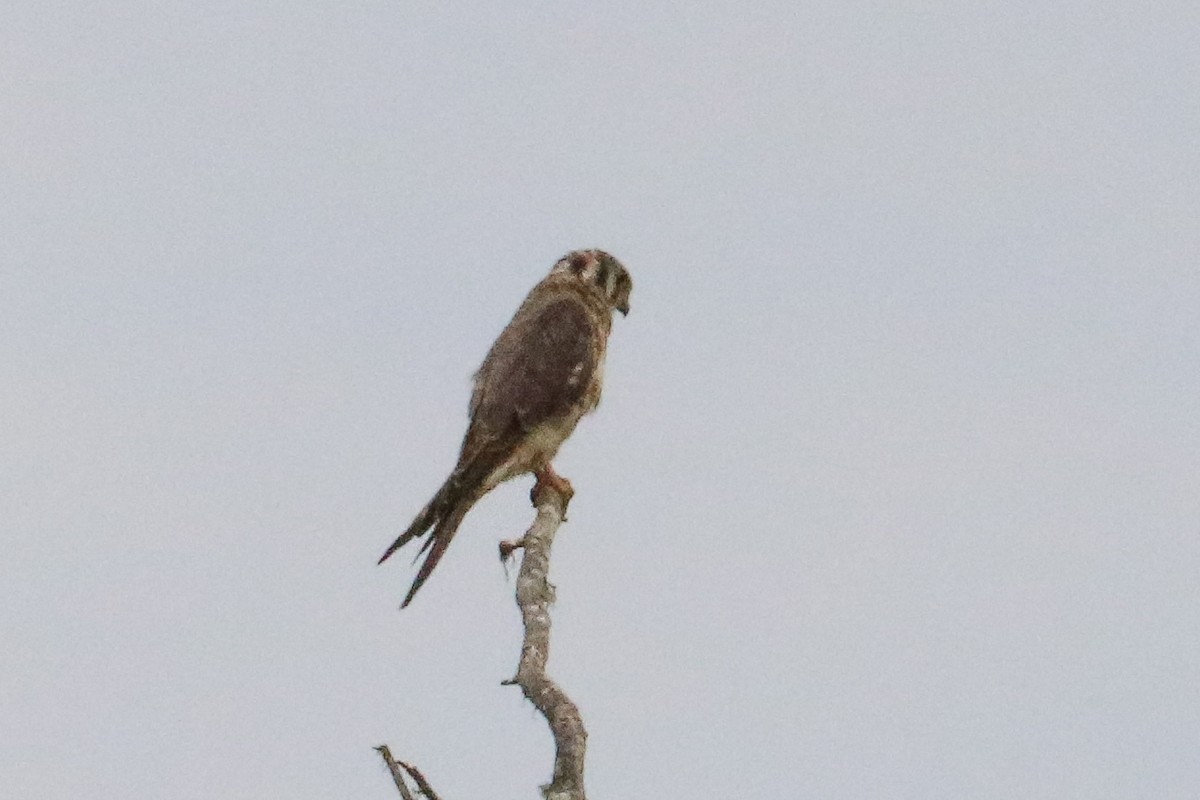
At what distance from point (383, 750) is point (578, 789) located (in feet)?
1.35

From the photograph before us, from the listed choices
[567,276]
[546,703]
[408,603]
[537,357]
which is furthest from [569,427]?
[546,703]

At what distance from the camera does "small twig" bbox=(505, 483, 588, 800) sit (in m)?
4.34

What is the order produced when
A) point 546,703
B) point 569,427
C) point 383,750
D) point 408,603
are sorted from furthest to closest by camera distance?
point 569,427 → point 408,603 → point 546,703 → point 383,750

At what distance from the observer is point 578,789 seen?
14.0 feet

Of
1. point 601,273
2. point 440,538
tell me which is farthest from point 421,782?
point 601,273

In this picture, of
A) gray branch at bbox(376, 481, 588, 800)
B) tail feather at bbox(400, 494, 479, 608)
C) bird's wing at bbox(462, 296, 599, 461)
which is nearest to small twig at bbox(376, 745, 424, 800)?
gray branch at bbox(376, 481, 588, 800)

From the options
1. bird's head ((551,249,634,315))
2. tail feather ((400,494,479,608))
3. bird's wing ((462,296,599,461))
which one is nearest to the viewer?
tail feather ((400,494,479,608))

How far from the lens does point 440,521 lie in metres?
7.63

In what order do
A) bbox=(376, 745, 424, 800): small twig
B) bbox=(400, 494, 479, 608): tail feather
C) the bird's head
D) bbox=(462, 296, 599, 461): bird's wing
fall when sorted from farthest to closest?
the bird's head < bbox=(462, 296, 599, 461): bird's wing < bbox=(400, 494, 479, 608): tail feather < bbox=(376, 745, 424, 800): small twig

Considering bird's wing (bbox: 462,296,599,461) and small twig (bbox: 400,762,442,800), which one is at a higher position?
bird's wing (bbox: 462,296,599,461)

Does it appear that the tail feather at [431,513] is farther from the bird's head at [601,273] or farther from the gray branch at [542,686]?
the bird's head at [601,273]

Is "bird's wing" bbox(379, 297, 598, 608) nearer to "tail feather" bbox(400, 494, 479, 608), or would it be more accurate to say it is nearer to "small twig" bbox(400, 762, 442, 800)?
"tail feather" bbox(400, 494, 479, 608)

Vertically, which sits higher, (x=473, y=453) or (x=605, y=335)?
(x=605, y=335)

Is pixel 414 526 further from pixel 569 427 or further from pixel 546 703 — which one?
pixel 546 703
